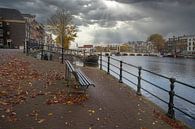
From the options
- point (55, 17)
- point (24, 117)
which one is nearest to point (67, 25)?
point (55, 17)

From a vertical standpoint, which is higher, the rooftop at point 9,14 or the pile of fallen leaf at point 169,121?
the rooftop at point 9,14

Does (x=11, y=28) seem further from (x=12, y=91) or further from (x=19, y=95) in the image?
(x=19, y=95)

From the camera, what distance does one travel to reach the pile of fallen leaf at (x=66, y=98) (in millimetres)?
9945

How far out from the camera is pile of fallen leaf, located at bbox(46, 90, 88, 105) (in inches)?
392

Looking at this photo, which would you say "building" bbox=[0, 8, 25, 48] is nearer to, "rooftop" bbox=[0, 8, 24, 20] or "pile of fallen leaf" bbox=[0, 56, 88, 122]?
"rooftop" bbox=[0, 8, 24, 20]

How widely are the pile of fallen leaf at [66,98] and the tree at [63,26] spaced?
6090cm

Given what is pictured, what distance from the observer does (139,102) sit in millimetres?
11234

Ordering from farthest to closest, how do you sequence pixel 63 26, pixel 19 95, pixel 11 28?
pixel 11 28 < pixel 63 26 < pixel 19 95

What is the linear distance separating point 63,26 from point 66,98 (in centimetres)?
6194

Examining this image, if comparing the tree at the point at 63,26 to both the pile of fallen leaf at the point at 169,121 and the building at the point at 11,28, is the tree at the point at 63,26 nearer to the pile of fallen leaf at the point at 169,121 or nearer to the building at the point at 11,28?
the building at the point at 11,28

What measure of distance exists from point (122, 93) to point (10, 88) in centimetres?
454

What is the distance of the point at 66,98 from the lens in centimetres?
1051

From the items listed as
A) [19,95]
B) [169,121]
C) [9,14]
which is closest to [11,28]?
[9,14]

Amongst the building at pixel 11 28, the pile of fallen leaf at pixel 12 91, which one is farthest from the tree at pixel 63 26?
the pile of fallen leaf at pixel 12 91
